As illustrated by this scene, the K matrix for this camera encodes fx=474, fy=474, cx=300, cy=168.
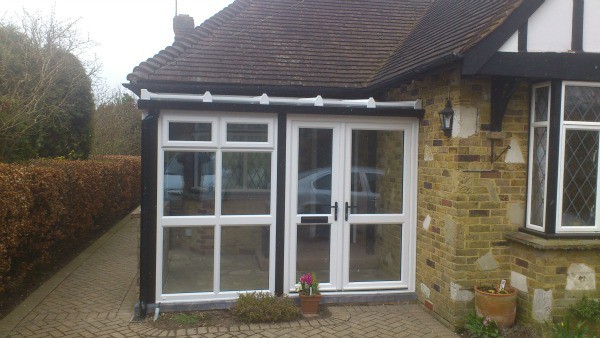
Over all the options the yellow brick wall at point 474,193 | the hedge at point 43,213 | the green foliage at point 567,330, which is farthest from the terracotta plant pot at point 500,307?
the hedge at point 43,213

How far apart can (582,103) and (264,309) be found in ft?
13.6

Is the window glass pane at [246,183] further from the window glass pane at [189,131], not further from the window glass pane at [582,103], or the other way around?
the window glass pane at [582,103]

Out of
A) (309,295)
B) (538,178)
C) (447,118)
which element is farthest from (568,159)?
(309,295)

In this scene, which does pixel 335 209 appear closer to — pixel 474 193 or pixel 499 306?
pixel 474 193

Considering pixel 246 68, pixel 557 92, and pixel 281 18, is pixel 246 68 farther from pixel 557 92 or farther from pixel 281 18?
pixel 557 92

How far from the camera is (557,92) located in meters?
4.94

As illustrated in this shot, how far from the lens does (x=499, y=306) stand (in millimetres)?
4996

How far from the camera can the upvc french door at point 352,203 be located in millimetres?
6090

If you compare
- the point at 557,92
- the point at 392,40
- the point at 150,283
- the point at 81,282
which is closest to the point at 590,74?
the point at 557,92

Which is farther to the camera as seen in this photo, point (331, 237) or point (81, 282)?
point (81, 282)

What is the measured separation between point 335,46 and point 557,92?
13.7 ft

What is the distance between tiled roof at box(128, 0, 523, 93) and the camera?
21.6 ft

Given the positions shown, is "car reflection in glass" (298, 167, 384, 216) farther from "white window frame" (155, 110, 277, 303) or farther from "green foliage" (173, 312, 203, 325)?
"green foliage" (173, 312, 203, 325)

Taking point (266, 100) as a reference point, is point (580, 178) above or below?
below
